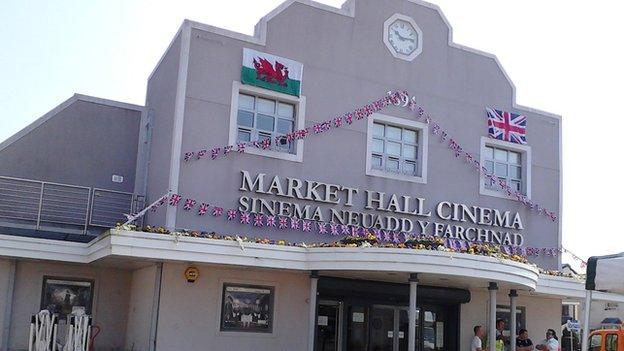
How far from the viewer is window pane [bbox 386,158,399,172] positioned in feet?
62.0

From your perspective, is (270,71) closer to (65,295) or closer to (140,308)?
(140,308)

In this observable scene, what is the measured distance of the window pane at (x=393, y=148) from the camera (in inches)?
746

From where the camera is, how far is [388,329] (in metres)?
17.5

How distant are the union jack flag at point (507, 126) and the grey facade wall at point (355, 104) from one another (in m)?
0.28

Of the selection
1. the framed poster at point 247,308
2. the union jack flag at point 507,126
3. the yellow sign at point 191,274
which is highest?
the union jack flag at point 507,126

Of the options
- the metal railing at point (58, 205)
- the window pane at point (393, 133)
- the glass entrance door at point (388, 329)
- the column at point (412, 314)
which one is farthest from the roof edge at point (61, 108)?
the column at point (412, 314)

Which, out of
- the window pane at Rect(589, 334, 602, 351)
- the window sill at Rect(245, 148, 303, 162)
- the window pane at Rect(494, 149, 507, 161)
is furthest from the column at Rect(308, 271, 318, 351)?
the window pane at Rect(494, 149, 507, 161)

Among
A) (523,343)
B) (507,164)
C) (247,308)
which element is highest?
(507,164)

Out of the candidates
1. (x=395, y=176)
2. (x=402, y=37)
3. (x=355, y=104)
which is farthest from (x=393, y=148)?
(x=402, y=37)

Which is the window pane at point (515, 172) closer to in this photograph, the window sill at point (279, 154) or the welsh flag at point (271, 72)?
the window sill at point (279, 154)

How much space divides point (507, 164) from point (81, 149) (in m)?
11.2

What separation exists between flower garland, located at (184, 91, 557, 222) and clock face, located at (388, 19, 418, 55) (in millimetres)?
1184

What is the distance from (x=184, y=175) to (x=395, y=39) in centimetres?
681

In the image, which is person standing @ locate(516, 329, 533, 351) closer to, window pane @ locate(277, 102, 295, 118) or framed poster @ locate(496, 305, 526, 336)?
framed poster @ locate(496, 305, 526, 336)
